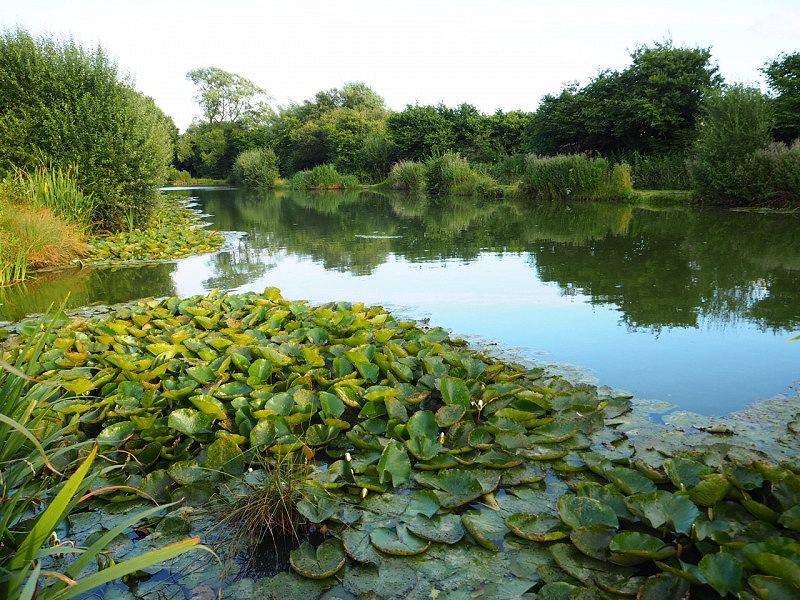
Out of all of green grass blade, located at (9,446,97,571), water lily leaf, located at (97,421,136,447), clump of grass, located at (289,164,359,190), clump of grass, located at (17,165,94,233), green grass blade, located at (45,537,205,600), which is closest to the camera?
green grass blade, located at (45,537,205,600)

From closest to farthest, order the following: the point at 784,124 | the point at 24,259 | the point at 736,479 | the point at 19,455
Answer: the point at 736,479
the point at 19,455
the point at 24,259
the point at 784,124

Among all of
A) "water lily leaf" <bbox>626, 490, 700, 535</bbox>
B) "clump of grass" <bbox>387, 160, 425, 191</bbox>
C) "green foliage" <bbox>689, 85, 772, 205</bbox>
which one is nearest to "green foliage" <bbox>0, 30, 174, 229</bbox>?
"water lily leaf" <bbox>626, 490, 700, 535</bbox>

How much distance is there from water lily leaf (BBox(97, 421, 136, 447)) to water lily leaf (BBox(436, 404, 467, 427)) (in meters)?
1.51

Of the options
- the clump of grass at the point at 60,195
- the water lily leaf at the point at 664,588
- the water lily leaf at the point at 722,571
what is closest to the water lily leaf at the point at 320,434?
the water lily leaf at the point at 664,588

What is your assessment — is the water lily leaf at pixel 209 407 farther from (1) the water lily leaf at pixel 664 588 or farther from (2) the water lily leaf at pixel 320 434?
(1) the water lily leaf at pixel 664 588

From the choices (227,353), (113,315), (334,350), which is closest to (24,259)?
(113,315)

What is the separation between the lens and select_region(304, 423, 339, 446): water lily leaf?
8.77ft

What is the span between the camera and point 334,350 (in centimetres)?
358

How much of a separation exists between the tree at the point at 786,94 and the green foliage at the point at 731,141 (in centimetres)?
221

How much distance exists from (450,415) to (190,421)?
4.27ft

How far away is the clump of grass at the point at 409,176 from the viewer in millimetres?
24355

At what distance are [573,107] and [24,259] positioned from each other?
64.6ft

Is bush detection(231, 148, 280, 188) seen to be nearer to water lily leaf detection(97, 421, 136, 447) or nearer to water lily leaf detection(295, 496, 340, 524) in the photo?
water lily leaf detection(97, 421, 136, 447)

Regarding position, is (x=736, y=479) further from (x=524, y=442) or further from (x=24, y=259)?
(x=24, y=259)
